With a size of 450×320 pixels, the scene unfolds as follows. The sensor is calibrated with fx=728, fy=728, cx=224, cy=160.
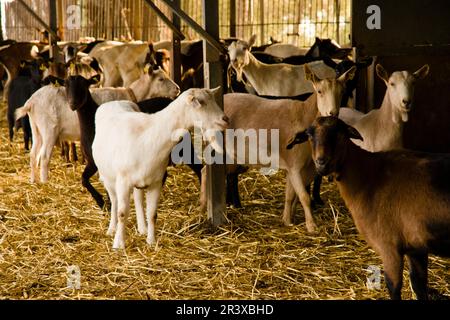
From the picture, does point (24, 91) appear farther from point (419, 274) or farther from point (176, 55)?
point (419, 274)

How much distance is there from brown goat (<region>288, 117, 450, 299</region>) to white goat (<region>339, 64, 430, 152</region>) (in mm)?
2043

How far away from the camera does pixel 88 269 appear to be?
5.77 meters

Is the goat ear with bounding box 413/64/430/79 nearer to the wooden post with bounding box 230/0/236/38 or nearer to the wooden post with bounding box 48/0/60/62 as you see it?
the wooden post with bounding box 48/0/60/62

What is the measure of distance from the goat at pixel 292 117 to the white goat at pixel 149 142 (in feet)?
3.22

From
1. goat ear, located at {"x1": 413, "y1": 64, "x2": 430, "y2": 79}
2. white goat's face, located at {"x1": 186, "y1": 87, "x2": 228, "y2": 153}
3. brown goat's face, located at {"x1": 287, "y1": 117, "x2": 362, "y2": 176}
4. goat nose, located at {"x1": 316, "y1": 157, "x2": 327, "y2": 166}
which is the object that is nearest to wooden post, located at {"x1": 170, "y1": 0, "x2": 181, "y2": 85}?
goat ear, located at {"x1": 413, "y1": 64, "x2": 430, "y2": 79}

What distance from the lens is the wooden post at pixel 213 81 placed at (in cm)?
676

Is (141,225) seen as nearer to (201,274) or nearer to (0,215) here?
(201,274)

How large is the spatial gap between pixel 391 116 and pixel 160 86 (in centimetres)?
395

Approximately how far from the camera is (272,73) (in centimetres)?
1036

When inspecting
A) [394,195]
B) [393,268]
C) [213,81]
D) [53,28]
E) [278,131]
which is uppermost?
[53,28]

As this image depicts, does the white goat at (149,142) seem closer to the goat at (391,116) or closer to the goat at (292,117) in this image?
the goat at (292,117)

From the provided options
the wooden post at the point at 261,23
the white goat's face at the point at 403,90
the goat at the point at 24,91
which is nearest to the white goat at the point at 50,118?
the goat at the point at 24,91

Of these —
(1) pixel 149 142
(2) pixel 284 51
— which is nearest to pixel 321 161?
(1) pixel 149 142

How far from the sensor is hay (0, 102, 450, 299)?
17.3 feet
